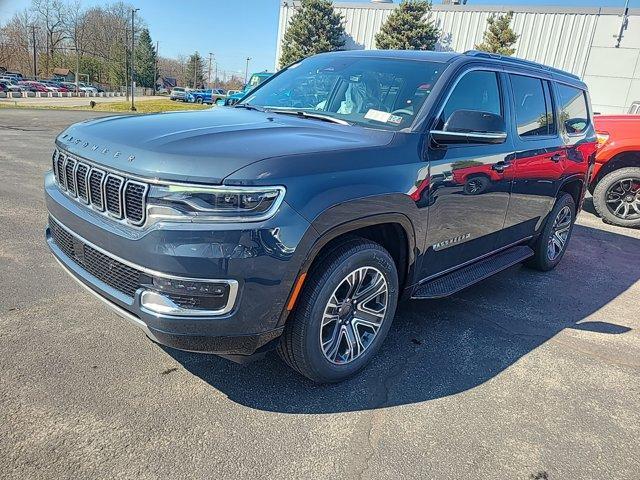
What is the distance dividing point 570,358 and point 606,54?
25261 mm

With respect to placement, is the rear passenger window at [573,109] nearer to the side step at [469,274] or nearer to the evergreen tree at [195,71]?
the side step at [469,274]

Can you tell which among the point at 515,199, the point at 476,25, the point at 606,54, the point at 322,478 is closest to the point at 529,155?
the point at 515,199

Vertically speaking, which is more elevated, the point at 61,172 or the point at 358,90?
the point at 358,90

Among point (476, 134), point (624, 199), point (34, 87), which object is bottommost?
point (34, 87)

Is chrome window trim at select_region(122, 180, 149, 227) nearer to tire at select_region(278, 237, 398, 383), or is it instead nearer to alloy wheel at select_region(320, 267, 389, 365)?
tire at select_region(278, 237, 398, 383)

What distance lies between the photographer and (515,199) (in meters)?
4.02

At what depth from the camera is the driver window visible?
10.8 ft

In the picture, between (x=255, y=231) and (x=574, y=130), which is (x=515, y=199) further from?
(x=255, y=231)

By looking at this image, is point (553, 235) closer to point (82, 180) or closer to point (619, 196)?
point (619, 196)

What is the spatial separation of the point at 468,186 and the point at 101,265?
2.34 meters

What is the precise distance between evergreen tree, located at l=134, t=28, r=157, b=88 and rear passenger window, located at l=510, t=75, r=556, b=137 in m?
90.5

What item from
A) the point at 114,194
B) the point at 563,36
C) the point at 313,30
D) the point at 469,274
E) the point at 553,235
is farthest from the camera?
the point at 313,30

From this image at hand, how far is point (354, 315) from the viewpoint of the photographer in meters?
2.91


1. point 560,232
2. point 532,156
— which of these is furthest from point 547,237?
point 532,156
